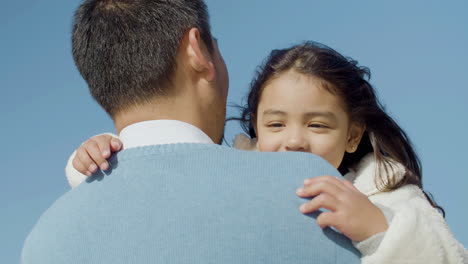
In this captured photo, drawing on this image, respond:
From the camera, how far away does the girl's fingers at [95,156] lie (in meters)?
2.39

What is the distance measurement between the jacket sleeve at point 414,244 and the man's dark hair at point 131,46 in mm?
1031

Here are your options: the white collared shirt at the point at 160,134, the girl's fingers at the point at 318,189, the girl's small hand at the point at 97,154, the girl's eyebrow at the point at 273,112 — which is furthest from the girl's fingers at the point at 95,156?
the girl's eyebrow at the point at 273,112

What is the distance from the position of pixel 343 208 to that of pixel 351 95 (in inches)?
94.0

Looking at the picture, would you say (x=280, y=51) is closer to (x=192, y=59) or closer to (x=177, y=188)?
(x=192, y=59)

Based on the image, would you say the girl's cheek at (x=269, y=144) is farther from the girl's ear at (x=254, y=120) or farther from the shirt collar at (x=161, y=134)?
the shirt collar at (x=161, y=134)

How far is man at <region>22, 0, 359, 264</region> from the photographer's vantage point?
6.68 feet

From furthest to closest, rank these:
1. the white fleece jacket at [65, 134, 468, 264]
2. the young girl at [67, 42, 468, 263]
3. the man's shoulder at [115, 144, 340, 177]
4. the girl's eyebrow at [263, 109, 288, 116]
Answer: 1. the girl's eyebrow at [263, 109, 288, 116]
2. the young girl at [67, 42, 468, 263]
3. the white fleece jacket at [65, 134, 468, 264]
4. the man's shoulder at [115, 144, 340, 177]

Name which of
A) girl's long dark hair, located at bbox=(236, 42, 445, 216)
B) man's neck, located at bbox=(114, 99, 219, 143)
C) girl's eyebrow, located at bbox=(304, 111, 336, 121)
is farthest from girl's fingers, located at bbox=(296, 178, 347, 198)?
girl's long dark hair, located at bbox=(236, 42, 445, 216)

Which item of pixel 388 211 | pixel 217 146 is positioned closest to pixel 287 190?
pixel 217 146

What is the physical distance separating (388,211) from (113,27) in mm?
1371

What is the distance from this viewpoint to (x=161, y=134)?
2.39 m

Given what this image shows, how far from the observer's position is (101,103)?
8.64 feet

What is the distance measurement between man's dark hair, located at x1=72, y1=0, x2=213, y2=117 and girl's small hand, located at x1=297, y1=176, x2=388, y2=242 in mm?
763

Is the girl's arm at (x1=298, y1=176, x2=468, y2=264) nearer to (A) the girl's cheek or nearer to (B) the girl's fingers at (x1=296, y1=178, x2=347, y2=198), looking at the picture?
(B) the girl's fingers at (x1=296, y1=178, x2=347, y2=198)
